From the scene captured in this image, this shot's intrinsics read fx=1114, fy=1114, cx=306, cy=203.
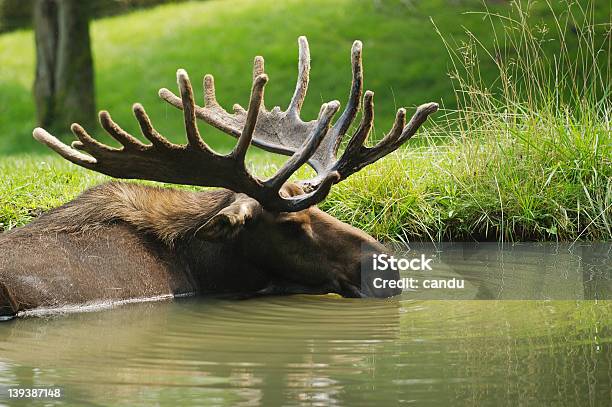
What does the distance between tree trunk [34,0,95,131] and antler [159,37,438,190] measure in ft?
37.4

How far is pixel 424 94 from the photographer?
21578 mm

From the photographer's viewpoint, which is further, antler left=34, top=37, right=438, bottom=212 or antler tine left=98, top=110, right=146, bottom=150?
antler left=34, top=37, right=438, bottom=212

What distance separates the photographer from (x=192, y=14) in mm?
26578

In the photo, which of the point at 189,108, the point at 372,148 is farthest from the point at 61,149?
the point at 372,148

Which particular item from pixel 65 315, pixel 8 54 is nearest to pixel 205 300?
pixel 65 315

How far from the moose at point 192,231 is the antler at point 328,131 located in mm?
13

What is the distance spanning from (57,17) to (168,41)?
6.91m

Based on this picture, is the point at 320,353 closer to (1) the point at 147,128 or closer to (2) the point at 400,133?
(1) the point at 147,128

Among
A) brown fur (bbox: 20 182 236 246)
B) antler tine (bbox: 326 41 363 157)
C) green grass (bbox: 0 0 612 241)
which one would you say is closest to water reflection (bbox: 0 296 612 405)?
brown fur (bbox: 20 182 236 246)

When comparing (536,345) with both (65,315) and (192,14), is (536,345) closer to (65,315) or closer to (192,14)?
(65,315)

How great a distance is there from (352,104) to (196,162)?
1.06 m

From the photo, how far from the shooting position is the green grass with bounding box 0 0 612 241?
847cm

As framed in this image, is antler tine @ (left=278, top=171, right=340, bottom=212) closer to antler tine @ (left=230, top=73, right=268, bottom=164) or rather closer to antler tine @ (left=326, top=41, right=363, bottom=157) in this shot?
antler tine @ (left=230, top=73, right=268, bottom=164)

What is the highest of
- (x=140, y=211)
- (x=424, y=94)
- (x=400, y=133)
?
(x=400, y=133)
